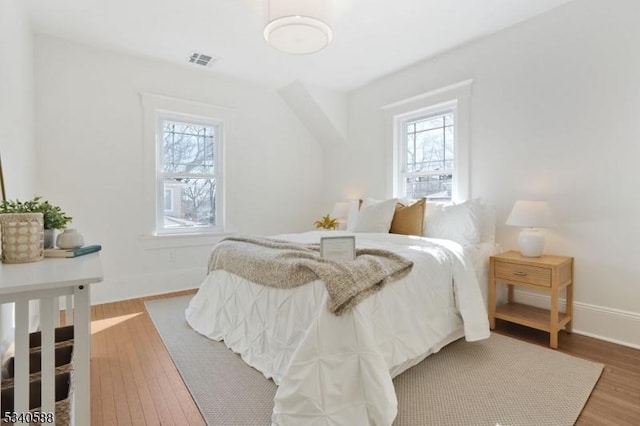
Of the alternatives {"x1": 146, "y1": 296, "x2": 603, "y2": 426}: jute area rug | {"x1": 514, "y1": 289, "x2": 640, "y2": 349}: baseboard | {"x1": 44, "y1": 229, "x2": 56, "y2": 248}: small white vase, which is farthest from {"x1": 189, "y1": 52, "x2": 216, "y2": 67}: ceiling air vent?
{"x1": 514, "y1": 289, "x2": 640, "y2": 349}: baseboard

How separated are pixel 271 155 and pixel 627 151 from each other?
3.68 meters

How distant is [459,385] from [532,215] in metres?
1.46

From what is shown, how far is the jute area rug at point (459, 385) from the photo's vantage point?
161 cm

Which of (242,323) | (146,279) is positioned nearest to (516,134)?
(242,323)

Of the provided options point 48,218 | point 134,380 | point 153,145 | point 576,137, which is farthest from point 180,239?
point 576,137

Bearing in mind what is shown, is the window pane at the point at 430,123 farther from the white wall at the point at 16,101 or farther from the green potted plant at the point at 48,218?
the white wall at the point at 16,101

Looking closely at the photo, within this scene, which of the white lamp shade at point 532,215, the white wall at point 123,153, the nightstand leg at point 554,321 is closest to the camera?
the nightstand leg at point 554,321

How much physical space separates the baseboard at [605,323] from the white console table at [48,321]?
125 inches

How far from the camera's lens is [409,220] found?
311 centimetres

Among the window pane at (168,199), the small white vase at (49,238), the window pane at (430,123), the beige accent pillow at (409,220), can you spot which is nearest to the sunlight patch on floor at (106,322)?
the window pane at (168,199)

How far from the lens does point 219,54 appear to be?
3.56 meters

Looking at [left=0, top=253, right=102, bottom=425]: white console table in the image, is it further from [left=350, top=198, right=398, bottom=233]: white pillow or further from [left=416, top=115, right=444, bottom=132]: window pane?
[left=416, top=115, right=444, bottom=132]: window pane

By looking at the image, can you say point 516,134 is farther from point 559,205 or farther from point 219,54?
point 219,54

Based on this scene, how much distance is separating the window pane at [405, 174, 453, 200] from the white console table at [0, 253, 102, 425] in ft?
10.8
